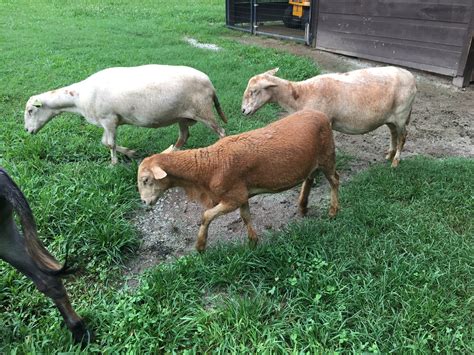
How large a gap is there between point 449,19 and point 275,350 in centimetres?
838

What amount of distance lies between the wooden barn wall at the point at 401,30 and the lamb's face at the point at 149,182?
295 inches

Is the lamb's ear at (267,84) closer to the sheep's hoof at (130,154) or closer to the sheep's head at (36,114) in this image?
the sheep's hoof at (130,154)

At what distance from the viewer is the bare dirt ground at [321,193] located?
4.24 m

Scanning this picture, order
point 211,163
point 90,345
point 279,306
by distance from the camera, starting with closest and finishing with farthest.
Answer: point 90,345, point 279,306, point 211,163

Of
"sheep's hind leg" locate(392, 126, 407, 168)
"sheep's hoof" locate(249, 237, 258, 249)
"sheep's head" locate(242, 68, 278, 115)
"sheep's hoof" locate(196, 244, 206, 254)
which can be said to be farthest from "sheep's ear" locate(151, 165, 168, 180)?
"sheep's hind leg" locate(392, 126, 407, 168)

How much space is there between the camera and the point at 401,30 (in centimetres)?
945

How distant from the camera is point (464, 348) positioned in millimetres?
2787

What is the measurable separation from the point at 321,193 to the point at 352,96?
4.23 feet

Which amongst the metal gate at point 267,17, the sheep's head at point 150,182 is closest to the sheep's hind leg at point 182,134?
the sheep's head at point 150,182

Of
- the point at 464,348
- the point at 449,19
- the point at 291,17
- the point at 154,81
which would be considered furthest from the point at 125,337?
the point at 291,17

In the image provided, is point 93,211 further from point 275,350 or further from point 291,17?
point 291,17

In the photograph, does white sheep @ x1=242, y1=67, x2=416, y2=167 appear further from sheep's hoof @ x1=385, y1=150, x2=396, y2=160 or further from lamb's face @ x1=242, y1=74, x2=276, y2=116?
sheep's hoof @ x1=385, y1=150, x2=396, y2=160

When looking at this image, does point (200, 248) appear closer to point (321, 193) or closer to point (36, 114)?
point (321, 193)

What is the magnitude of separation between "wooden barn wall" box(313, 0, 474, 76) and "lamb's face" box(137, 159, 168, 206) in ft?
24.6
